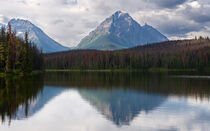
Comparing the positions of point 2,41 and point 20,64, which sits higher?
point 2,41

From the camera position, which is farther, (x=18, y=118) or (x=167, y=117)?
(x=167, y=117)

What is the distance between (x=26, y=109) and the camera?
28156mm

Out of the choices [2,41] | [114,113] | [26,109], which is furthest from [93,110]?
[2,41]

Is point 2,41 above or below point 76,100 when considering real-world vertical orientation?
above

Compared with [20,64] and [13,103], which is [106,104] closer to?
[13,103]

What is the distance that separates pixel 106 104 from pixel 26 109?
11.0m

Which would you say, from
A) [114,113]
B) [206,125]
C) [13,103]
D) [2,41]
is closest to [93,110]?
[114,113]

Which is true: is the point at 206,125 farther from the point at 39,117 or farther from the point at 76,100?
the point at 76,100

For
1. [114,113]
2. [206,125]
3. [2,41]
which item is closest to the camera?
[206,125]

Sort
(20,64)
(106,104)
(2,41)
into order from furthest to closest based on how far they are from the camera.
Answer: (20,64)
(2,41)
(106,104)

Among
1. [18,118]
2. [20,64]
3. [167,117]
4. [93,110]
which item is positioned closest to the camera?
[18,118]

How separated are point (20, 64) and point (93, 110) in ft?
249

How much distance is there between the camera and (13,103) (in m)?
30.4

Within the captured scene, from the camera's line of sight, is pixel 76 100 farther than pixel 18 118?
Yes
